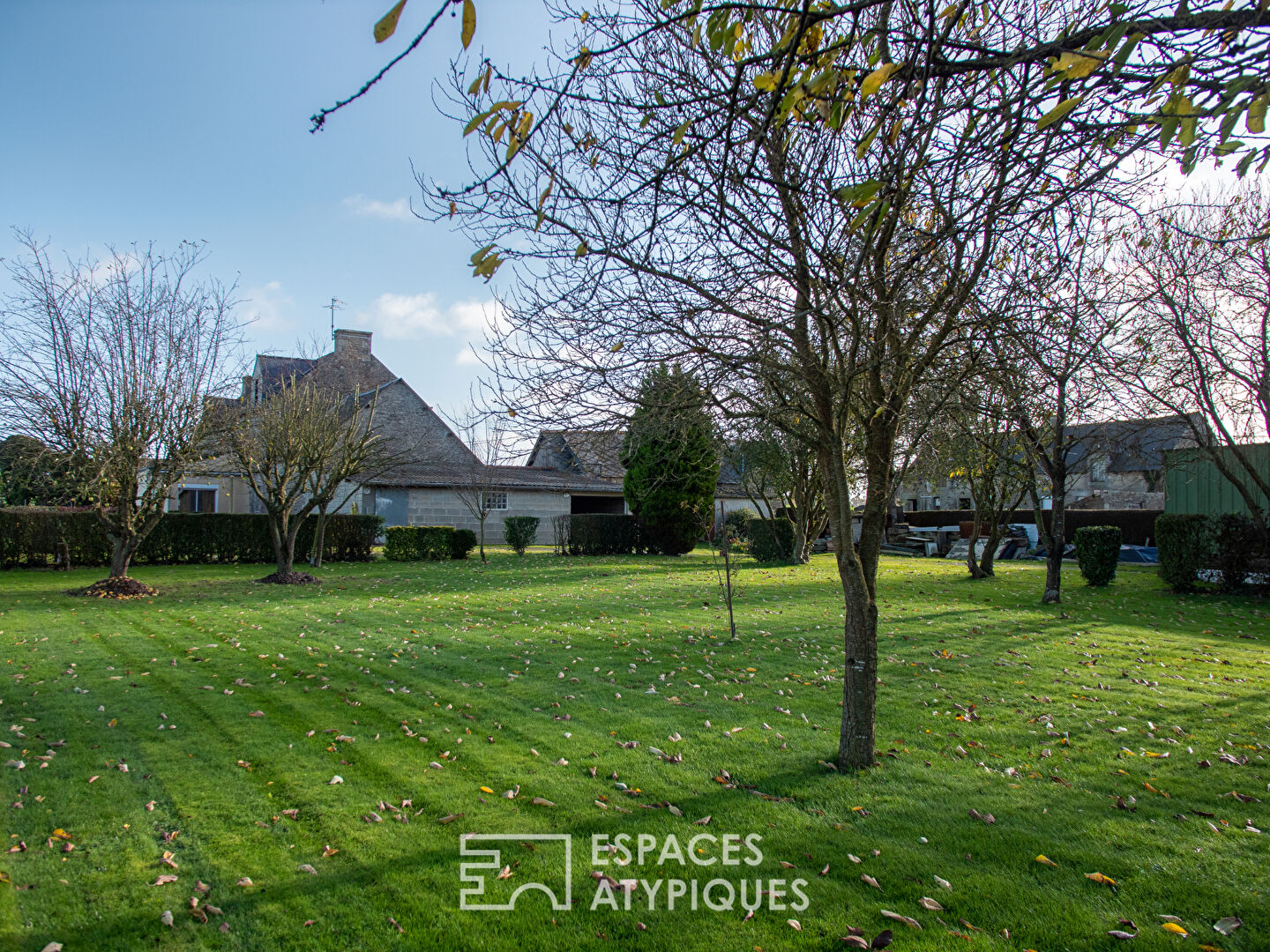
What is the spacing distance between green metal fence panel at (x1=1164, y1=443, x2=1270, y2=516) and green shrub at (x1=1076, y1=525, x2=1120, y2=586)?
2922 millimetres

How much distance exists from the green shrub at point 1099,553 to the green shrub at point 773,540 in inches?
305

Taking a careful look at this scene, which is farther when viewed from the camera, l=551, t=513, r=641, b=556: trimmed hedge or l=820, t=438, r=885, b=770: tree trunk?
l=551, t=513, r=641, b=556: trimmed hedge

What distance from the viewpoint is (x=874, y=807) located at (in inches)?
152

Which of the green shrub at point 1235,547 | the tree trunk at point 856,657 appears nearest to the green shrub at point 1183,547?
the green shrub at point 1235,547

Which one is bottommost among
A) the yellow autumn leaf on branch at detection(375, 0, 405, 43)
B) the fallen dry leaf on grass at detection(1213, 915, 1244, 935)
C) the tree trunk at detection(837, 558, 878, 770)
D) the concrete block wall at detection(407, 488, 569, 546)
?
the fallen dry leaf on grass at detection(1213, 915, 1244, 935)

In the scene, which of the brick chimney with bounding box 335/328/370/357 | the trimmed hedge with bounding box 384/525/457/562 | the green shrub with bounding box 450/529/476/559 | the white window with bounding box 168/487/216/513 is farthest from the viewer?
the brick chimney with bounding box 335/328/370/357

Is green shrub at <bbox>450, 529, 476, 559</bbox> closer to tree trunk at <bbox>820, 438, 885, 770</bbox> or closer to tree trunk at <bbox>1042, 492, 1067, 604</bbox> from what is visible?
tree trunk at <bbox>1042, 492, 1067, 604</bbox>

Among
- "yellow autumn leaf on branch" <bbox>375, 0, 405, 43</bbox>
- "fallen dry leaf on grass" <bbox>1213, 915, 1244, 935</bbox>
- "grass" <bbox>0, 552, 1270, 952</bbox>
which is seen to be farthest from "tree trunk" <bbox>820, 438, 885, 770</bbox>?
"yellow autumn leaf on branch" <bbox>375, 0, 405, 43</bbox>

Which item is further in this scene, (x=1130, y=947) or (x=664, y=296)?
(x=664, y=296)

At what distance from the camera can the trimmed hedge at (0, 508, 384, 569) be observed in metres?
16.5

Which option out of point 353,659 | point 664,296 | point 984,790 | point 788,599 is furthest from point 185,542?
point 984,790

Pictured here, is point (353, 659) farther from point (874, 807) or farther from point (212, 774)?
point (874, 807)

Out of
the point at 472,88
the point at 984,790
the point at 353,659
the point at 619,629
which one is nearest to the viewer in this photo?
the point at 472,88

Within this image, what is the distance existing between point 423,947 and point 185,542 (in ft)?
62.9
